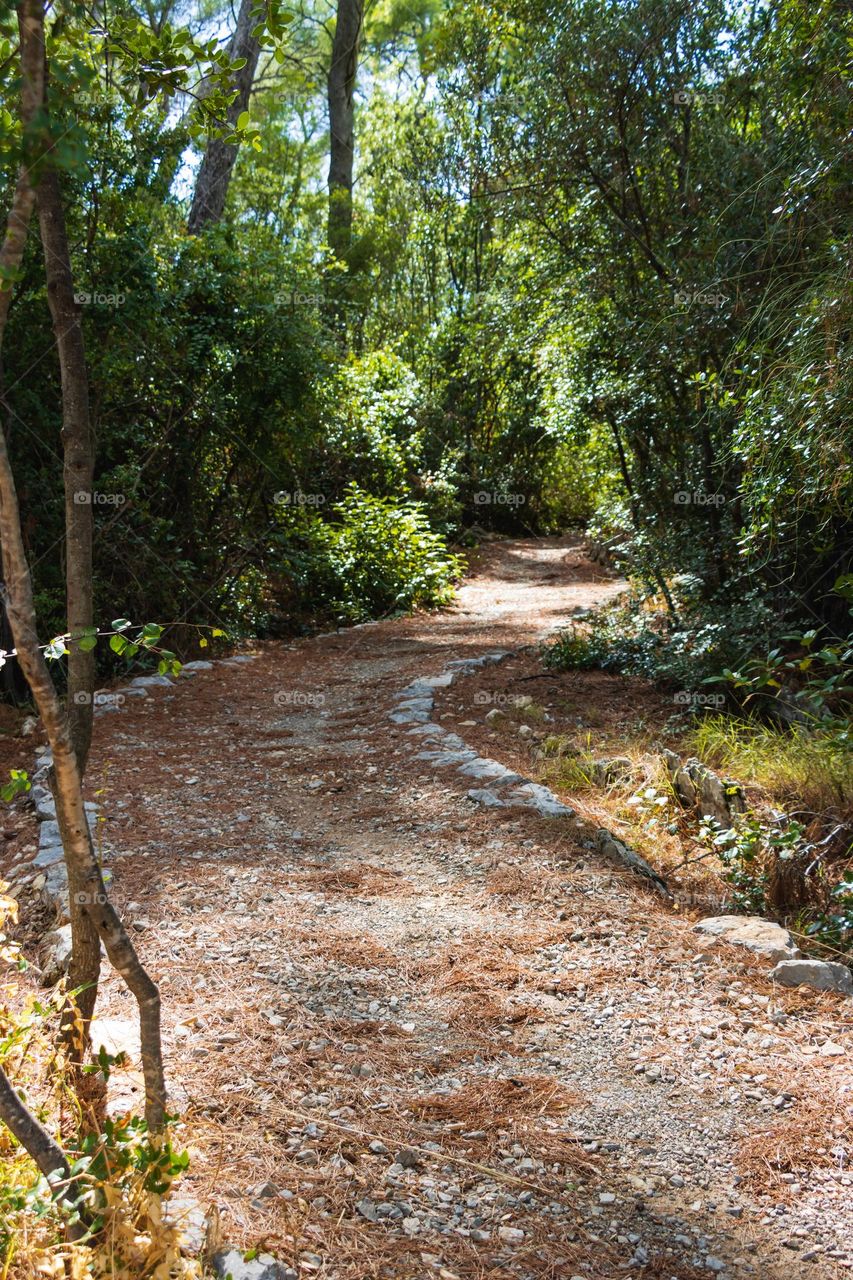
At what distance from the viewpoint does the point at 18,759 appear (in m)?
5.06

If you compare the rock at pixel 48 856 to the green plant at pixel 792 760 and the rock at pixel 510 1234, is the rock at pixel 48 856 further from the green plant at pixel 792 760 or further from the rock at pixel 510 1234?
the green plant at pixel 792 760

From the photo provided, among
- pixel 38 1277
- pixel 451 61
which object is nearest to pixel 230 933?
pixel 38 1277

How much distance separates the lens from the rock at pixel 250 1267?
174cm

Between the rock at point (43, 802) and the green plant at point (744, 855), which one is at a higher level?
the rock at point (43, 802)

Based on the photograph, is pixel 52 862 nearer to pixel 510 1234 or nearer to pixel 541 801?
pixel 541 801

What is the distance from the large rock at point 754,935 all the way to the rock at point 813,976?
0.12 metres

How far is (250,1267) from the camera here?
175 centimetres

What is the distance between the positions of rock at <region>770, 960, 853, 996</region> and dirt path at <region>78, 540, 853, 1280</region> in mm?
75

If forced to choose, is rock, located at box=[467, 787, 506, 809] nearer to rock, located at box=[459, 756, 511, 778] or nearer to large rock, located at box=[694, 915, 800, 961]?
rock, located at box=[459, 756, 511, 778]

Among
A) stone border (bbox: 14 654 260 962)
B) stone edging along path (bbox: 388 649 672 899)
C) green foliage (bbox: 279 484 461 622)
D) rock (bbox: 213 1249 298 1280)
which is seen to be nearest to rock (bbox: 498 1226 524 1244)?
rock (bbox: 213 1249 298 1280)

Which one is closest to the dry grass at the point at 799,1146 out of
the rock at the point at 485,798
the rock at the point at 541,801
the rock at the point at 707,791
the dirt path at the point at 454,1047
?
the dirt path at the point at 454,1047

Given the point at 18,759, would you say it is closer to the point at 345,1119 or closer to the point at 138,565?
the point at 138,565

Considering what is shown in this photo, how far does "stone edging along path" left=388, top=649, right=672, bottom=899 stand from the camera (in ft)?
12.8

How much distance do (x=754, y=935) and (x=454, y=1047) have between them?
1.25m
